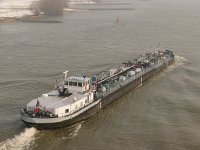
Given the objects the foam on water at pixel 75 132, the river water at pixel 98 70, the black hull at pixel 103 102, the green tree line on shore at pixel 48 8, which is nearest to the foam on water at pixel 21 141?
the river water at pixel 98 70

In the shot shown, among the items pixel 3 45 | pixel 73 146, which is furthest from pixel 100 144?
pixel 3 45

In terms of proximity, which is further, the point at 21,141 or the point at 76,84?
the point at 76,84

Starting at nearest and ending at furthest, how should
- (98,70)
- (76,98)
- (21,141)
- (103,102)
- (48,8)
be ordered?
(21,141), (76,98), (103,102), (98,70), (48,8)

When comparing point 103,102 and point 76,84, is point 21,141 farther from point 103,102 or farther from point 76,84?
point 103,102

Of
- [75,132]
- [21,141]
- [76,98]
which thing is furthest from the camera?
[76,98]

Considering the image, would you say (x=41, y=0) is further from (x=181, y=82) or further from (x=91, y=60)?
(x=181, y=82)

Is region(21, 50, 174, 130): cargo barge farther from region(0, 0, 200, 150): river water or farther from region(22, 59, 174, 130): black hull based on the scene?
region(0, 0, 200, 150): river water

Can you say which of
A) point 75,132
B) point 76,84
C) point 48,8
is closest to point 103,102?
point 76,84
